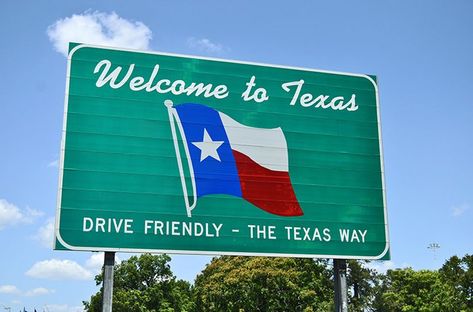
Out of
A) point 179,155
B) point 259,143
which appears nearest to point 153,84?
point 179,155

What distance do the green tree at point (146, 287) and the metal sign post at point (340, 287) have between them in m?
36.4

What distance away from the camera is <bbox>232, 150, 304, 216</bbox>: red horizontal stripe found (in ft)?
45.5

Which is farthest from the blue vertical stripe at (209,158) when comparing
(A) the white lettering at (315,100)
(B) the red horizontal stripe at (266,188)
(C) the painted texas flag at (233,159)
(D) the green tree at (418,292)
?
(D) the green tree at (418,292)

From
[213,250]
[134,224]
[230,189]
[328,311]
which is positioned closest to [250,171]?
[230,189]

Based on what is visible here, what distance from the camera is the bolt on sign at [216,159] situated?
42.0 ft

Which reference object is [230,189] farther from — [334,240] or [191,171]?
[334,240]

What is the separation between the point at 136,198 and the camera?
12.9 m

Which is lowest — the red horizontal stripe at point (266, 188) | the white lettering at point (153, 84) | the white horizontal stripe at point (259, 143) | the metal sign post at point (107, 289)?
the metal sign post at point (107, 289)

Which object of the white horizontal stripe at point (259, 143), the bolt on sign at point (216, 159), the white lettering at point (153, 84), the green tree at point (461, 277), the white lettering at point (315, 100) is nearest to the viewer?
the bolt on sign at point (216, 159)

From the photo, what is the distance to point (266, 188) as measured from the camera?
1408 centimetres

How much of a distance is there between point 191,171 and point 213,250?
6.22 ft

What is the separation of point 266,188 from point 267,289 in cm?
2695

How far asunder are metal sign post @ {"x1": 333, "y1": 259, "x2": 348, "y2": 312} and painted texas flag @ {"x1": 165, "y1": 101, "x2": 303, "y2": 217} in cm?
171

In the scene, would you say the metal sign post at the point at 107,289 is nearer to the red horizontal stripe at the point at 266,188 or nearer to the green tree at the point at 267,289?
the red horizontal stripe at the point at 266,188
